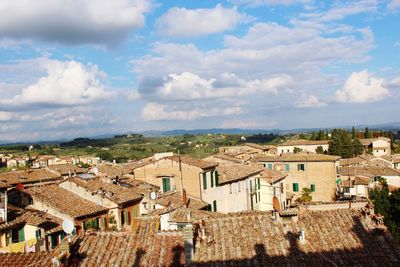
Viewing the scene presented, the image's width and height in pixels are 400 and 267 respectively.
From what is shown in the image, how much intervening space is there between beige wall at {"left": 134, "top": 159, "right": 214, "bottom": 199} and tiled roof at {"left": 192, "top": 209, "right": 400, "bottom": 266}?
1774cm

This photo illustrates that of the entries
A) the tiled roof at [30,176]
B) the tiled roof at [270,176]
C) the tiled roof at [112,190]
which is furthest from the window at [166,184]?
the tiled roof at [30,176]

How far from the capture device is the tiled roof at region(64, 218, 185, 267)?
13.4 meters

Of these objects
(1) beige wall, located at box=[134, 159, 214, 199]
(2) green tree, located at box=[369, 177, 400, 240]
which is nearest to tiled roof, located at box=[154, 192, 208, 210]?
(1) beige wall, located at box=[134, 159, 214, 199]

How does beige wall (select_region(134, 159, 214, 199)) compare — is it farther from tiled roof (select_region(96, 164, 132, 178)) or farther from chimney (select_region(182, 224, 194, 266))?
chimney (select_region(182, 224, 194, 266))

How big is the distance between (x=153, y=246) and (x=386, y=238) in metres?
7.62

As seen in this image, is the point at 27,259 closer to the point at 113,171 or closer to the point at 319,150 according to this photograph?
the point at 113,171

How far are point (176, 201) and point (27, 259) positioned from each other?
17.4 metres

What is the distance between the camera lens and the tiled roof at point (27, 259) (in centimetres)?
1380

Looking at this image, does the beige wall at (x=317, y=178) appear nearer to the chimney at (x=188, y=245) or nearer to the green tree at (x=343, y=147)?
the green tree at (x=343, y=147)

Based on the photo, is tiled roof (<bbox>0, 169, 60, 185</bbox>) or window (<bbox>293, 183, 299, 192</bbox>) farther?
window (<bbox>293, 183, 299, 192</bbox>)

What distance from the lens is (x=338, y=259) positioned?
1292cm

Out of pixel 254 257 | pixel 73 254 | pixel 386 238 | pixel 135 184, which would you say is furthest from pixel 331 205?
pixel 135 184

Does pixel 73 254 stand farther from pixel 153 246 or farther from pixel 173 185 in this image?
pixel 173 185

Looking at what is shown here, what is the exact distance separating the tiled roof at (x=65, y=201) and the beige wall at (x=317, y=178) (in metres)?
31.7
